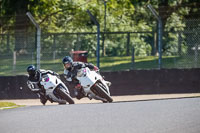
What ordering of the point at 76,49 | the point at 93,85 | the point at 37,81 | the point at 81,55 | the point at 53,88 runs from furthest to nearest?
the point at 81,55, the point at 76,49, the point at 37,81, the point at 53,88, the point at 93,85

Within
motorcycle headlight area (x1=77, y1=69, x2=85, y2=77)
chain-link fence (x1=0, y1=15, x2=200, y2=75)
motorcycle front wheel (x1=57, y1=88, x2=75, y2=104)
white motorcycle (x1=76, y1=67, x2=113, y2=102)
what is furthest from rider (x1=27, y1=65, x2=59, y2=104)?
chain-link fence (x1=0, y1=15, x2=200, y2=75)

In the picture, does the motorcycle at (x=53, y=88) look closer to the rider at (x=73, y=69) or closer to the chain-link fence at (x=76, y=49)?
the rider at (x=73, y=69)

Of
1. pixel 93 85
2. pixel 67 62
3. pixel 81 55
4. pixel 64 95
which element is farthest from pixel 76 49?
pixel 93 85

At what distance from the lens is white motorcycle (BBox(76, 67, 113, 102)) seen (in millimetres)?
11914

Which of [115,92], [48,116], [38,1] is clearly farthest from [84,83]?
[38,1]

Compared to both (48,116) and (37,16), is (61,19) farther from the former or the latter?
(48,116)

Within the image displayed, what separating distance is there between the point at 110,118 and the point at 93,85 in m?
4.33

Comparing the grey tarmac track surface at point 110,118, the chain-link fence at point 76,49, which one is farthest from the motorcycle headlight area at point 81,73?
the chain-link fence at point 76,49

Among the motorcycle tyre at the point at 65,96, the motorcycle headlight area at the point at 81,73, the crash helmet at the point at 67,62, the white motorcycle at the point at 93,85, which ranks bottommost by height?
the motorcycle tyre at the point at 65,96

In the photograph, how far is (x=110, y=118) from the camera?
7711 mm

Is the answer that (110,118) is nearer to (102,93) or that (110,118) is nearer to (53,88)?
(102,93)

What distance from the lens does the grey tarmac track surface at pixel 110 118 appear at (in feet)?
22.7

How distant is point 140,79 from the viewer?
14.4 metres

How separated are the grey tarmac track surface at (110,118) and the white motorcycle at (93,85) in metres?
2.68
